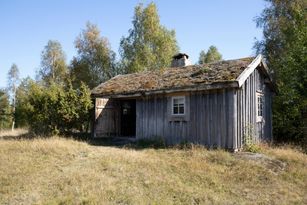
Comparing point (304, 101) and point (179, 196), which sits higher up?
point (304, 101)

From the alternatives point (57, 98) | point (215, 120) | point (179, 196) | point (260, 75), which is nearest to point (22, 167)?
point (179, 196)

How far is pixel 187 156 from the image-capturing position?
488 inches

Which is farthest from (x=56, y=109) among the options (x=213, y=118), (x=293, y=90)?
(x=293, y=90)

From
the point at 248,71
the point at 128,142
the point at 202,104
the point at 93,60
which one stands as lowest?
the point at 128,142

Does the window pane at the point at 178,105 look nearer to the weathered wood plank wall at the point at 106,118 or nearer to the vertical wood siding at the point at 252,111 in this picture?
the vertical wood siding at the point at 252,111

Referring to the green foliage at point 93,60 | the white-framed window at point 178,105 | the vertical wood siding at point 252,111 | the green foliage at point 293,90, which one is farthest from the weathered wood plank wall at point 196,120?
the green foliage at point 93,60

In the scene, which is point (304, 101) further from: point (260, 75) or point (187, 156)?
point (187, 156)

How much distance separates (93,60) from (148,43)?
750 cm

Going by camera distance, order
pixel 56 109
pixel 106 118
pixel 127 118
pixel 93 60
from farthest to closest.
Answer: pixel 93 60
pixel 127 118
pixel 106 118
pixel 56 109

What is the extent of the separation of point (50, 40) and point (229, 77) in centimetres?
3096

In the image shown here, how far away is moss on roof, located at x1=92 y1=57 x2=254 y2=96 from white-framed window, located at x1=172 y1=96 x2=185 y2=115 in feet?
2.45

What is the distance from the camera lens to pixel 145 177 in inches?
384

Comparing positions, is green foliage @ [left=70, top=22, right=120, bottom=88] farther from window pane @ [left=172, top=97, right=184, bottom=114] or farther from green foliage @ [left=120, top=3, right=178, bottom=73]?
window pane @ [left=172, top=97, right=184, bottom=114]

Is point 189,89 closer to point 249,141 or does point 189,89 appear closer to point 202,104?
point 202,104
